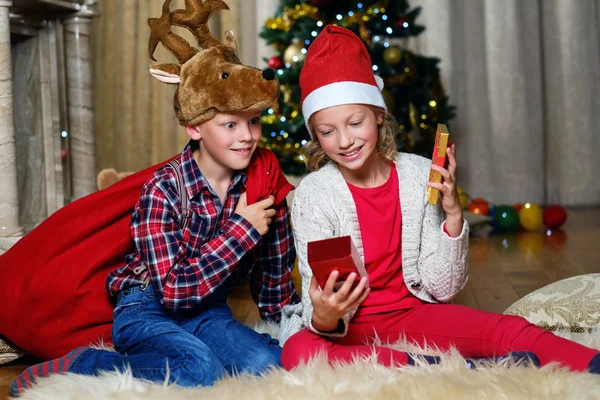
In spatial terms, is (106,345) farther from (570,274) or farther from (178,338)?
(570,274)

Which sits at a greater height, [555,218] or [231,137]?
[231,137]

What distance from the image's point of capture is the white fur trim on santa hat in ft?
6.06

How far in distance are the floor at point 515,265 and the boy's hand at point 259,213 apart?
547 millimetres

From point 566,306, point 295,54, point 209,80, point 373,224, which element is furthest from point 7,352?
point 295,54

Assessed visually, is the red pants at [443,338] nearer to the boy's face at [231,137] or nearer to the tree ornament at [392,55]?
the boy's face at [231,137]

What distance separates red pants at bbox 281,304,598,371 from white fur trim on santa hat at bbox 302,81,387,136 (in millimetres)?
501

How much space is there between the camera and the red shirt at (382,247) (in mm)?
1902

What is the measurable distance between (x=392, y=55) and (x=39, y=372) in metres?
2.73

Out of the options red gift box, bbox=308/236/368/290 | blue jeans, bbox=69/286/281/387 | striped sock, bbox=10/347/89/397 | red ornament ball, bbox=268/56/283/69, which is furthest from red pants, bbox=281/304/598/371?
red ornament ball, bbox=268/56/283/69

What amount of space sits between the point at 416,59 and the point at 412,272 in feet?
8.46

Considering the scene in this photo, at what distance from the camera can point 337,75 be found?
1.87 metres

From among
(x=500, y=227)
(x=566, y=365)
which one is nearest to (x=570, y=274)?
(x=500, y=227)

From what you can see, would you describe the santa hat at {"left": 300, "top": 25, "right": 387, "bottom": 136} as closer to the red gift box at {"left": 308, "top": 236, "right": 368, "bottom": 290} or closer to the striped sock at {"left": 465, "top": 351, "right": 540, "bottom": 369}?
the red gift box at {"left": 308, "top": 236, "right": 368, "bottom": 290}

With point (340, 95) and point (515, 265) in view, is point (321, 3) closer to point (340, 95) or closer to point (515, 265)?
point (515, 265)
